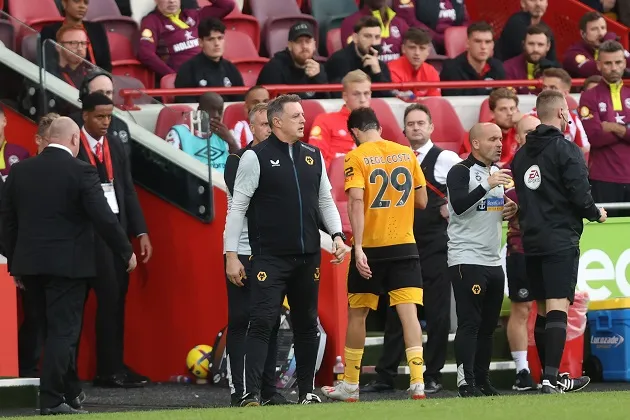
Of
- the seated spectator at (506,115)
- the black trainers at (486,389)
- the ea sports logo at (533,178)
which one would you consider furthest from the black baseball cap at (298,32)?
the black trainers at (486,389)

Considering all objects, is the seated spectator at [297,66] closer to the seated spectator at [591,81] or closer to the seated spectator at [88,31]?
the seated spectator at [88,31]

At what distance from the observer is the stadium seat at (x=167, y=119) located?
1211 cm

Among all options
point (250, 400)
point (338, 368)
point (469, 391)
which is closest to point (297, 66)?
point (338, 368)

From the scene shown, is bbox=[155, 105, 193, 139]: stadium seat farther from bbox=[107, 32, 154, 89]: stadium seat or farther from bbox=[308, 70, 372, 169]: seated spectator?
bbox=[107, 32, 154, 89]: stadium seat

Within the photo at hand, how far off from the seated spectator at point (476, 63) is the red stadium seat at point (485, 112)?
2.62ft

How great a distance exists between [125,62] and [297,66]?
5.72 feet

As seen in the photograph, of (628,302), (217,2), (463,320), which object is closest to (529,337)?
(628,302)

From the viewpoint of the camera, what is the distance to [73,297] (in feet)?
31.7

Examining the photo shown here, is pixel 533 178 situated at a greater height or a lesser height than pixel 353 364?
greater

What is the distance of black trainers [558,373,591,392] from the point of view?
10553 millimetres

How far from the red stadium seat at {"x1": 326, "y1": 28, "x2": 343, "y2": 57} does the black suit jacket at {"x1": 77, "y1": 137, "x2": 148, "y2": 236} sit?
15.7 ft

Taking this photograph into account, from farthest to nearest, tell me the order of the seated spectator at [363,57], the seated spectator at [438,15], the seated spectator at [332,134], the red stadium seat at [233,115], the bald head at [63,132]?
the seated spectator at [438,15]
the seated spectator at [363,57]
the red stadium seat at [233,115]
the seated spectator at [332,134]
the bald head at [63,132]

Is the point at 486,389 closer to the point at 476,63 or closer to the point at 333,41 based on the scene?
the point at 476,63

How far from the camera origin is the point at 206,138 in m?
11.9
